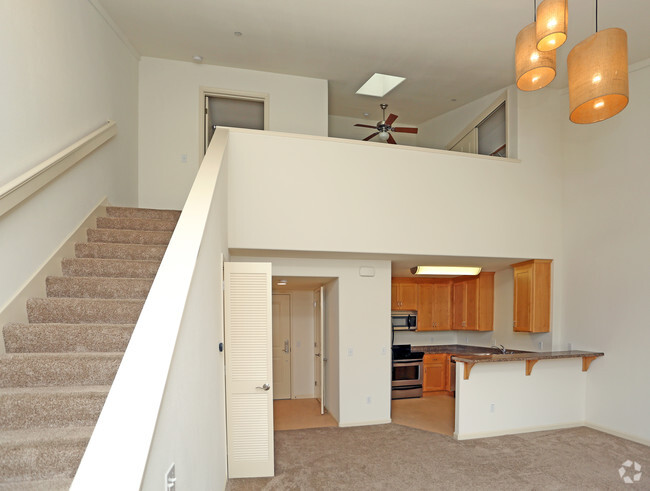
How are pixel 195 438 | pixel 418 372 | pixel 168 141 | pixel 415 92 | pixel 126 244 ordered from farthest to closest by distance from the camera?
pixel 418 372 → pixel 415 92 → pixel 168 141 → pixel 126 244 → pixel 195 438

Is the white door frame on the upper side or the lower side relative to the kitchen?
upper

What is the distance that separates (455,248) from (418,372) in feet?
10.8

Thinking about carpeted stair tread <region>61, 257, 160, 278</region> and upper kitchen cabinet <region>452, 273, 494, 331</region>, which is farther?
upper kitchen cabinet <region>452, 273, 494, 331</region>

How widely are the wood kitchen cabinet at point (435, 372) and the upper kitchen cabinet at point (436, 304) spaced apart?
1.98ft

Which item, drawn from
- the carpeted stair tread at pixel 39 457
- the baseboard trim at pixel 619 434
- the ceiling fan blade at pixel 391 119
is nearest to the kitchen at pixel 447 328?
the baseboard trim at pixel 619 434

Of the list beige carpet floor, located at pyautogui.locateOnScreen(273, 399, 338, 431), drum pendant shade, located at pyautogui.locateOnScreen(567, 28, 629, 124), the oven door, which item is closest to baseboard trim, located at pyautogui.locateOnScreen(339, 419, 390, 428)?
beige carpet floor, located at pyautogui.locateOnScreen(273, 399, 338, 431)

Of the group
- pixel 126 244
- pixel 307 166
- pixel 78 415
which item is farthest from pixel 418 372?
pixel 78 415

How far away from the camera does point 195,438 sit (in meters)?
2.03

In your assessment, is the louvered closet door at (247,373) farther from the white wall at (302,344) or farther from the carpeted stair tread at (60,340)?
the white wall at (302,344)

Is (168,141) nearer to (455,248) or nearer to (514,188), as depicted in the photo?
(455,248)

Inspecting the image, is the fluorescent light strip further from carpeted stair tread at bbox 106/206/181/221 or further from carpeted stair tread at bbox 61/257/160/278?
carpeted stair tread at bbox 61/257/160/278

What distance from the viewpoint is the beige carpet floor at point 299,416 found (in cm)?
560

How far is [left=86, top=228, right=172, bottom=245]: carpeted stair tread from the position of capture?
12.6 feet

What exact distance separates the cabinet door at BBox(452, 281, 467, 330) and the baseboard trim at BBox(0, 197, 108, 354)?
6.39 meters
